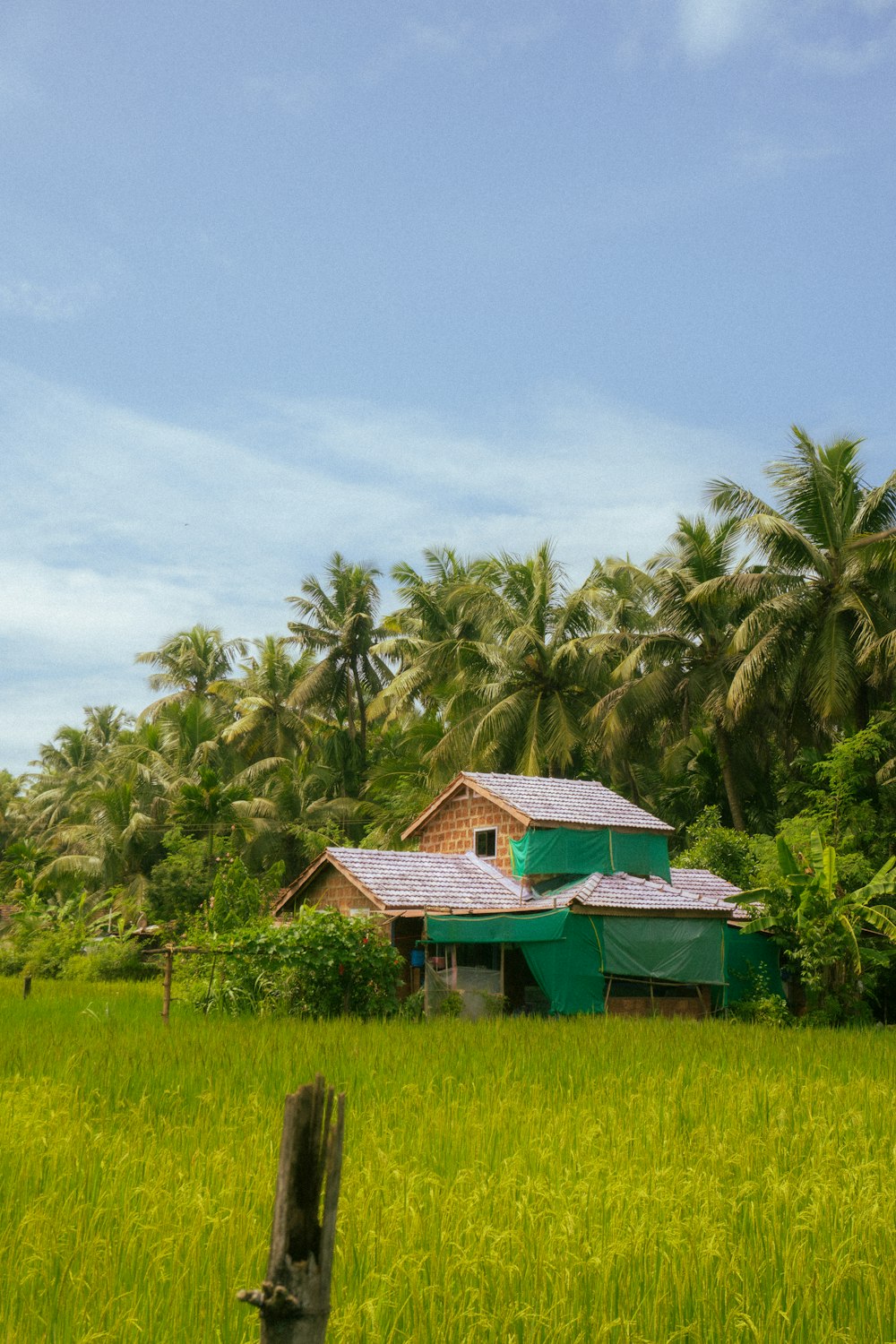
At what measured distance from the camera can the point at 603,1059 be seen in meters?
11.0

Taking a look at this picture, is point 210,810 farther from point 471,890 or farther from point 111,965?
point 471,890

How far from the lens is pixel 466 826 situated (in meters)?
24.1

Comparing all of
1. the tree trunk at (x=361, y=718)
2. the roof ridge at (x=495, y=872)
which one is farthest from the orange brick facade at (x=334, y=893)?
the tree trunk at (x=361, y=718)

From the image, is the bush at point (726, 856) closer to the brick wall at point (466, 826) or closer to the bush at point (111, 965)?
the brick wall at point (466, 826)

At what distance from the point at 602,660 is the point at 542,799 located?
8369 millimetres

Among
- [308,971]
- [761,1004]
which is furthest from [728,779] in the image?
[308,971]

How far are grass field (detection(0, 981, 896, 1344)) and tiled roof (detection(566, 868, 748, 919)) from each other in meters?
8.93

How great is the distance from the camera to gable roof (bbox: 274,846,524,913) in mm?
20406

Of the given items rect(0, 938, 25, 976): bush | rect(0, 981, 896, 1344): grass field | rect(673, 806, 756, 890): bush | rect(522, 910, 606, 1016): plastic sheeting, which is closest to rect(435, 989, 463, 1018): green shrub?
rect(522, 910, 606, 1016): plastic sheeting

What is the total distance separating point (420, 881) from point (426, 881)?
149mm

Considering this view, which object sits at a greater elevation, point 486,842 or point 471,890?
point 486,842

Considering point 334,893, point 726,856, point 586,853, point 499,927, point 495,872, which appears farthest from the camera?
point 726,856

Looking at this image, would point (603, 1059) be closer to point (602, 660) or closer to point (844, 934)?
point (844, 934)

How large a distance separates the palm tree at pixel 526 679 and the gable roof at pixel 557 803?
5283 millimetres
